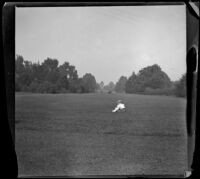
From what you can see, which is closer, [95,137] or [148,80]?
[95,137]

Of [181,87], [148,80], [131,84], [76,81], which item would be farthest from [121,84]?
[181,87]

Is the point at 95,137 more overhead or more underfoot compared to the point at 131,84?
more underfoot

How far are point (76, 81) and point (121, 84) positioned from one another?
0.37 m

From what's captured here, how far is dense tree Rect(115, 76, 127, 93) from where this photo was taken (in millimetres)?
2544

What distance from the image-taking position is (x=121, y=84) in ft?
8.51

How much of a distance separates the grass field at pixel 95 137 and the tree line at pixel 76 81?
Answer: 79 millimetres

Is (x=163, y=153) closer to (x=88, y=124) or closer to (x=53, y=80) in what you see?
(x=88, y=124)

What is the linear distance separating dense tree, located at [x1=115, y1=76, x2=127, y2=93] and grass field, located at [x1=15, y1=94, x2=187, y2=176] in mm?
185

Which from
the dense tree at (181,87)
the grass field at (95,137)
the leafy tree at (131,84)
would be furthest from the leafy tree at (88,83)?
the dense tree at (181,87)

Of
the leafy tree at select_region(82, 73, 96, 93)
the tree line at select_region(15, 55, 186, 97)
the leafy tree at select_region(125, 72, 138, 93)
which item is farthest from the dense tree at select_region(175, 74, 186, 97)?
the leafy tree at select_region(82, 73, 96, 93)

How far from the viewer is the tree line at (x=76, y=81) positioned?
97.7 inches

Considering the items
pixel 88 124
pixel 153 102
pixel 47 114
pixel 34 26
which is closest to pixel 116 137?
pixel 88 124

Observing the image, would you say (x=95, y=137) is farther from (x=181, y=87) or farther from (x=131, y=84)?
(x=181, y=87)

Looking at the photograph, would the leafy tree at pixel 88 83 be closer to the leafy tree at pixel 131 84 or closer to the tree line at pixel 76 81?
the tree line at pixel 76 81
